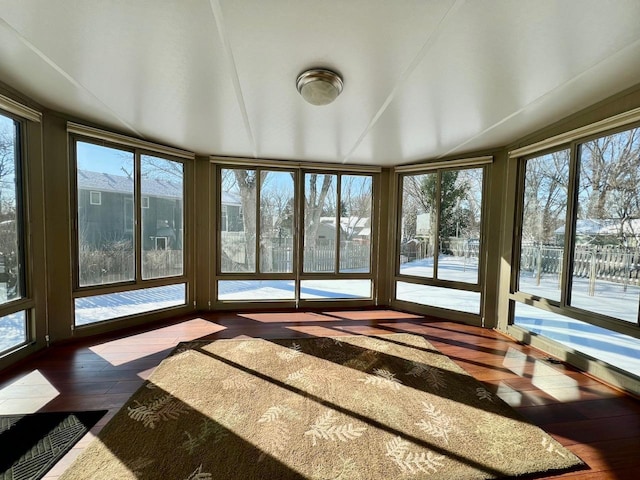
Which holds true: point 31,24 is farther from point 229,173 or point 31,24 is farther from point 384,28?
point 229,173

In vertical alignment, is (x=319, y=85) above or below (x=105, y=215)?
above

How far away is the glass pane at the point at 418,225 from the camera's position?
13.5 ft

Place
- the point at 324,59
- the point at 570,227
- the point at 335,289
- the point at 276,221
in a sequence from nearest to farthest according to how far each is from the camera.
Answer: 1. the point at 324,59
2. the point at 570,227
3. the point at 276,221
4. the point at 335,289

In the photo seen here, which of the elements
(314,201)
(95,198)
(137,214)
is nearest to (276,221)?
(314,201)

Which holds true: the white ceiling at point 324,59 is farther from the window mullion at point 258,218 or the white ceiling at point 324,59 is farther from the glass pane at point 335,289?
the glass pane at point 335,289

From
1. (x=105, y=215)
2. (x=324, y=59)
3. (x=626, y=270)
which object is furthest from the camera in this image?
(x=105, y=215)

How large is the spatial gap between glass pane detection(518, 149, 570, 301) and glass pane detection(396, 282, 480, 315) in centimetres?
71

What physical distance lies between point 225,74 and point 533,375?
3.53 m

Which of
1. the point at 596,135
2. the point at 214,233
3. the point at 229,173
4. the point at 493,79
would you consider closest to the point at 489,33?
the point at 493,79

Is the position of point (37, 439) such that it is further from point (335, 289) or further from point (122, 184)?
point (335, 289)

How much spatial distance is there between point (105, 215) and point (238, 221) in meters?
1.62

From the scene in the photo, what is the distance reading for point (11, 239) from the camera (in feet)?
7.88

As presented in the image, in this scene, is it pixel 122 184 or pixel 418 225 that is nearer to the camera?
pixel 122 184

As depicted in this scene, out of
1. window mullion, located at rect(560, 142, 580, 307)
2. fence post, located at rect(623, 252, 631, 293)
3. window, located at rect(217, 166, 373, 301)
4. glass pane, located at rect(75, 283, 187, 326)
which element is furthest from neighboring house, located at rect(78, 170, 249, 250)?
fence post, located at rect(623, 252, 631, 293)
